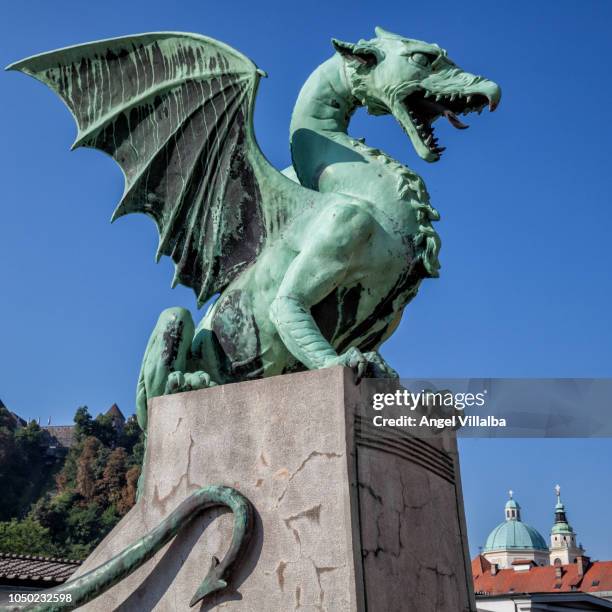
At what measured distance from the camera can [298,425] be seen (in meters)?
3.64

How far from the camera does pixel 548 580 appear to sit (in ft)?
237

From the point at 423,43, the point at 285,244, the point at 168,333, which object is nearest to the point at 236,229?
the point at 285,244

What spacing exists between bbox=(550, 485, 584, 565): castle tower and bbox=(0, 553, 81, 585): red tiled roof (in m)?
88.2

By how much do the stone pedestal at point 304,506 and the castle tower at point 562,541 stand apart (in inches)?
4040

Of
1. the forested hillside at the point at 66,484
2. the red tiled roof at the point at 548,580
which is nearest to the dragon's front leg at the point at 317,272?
the forested hillside at the point at 66,484

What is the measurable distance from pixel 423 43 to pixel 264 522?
116 inches

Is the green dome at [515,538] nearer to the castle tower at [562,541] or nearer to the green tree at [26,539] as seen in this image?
the castle tower at [562,541]

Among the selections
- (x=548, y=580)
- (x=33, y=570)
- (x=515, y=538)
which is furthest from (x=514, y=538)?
(x=33, y=570)

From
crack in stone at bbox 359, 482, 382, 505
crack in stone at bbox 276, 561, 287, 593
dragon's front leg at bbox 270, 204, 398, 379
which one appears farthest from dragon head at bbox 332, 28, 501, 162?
crack in stone at bbox 276, 561, 287, 593

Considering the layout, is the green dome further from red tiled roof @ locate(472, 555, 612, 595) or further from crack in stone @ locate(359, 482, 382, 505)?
crack in stone @ locate(359, 482, 382, 505)

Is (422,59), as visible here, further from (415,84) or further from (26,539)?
(26,539)

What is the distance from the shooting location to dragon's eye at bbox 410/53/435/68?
4.78m

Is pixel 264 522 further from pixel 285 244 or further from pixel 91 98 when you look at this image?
pixel 91 98

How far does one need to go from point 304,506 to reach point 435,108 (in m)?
2.53
